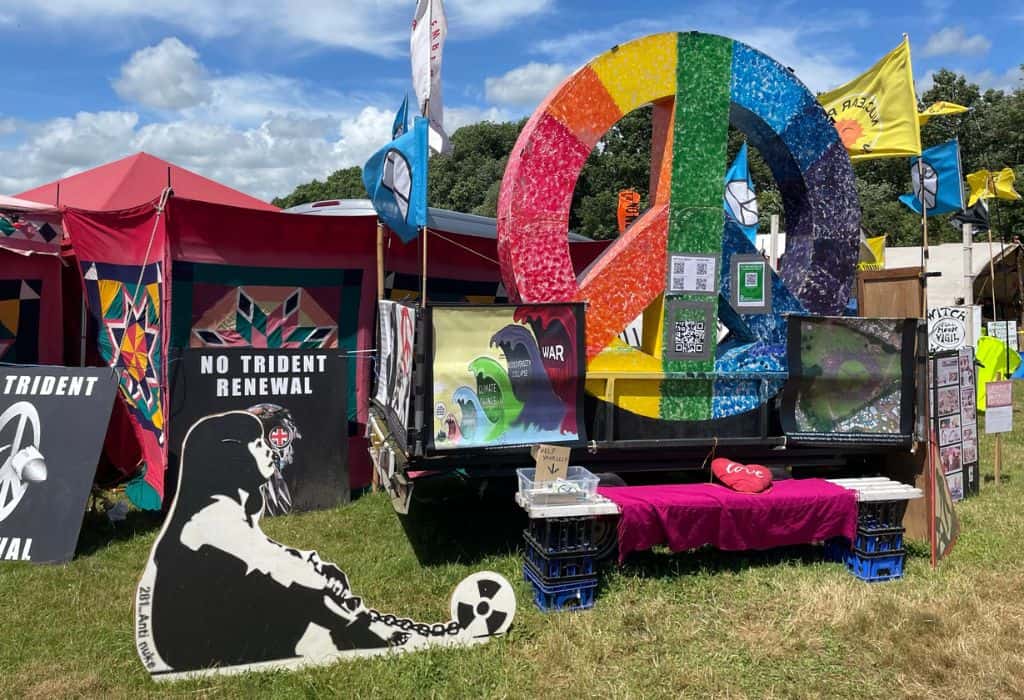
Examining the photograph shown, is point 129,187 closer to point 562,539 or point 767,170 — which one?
point 562,539

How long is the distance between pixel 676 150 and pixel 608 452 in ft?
6.77

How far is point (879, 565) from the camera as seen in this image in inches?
192

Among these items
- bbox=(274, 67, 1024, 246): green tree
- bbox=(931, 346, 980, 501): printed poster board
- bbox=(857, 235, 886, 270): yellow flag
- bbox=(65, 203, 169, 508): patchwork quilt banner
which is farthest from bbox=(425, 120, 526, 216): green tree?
bbox=(931, 346, 980, 501): printed poster board

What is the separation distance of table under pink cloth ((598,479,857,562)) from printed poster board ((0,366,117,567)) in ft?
11.7

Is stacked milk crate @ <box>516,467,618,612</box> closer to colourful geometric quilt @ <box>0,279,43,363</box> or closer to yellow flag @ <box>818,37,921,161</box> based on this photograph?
yellow flag @ <box>818,37,921,161</box>

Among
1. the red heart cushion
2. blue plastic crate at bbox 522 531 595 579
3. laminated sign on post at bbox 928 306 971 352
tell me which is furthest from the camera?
laminated sign on post at bbox 928 306 971 352

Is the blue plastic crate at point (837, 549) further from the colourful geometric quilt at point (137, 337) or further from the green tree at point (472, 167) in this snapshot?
the green tree at point (472, 167)

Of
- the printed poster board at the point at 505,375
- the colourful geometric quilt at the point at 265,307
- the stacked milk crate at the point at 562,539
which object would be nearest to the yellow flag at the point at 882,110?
the printed poster board at the point at 505,375

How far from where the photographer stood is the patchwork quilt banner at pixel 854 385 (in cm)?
517

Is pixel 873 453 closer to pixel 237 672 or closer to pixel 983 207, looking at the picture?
pixel 237 672

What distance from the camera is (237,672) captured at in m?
3.54

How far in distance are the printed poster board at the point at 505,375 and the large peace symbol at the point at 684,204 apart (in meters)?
0.34

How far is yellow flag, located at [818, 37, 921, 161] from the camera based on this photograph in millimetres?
6504

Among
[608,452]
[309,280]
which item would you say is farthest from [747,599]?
[309,280]
